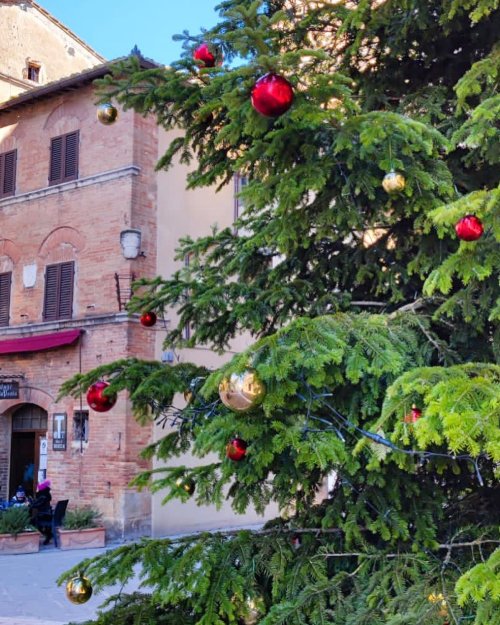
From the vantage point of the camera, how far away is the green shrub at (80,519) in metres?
13.8

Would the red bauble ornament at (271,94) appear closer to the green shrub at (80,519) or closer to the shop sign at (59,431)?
the green shrub at (80,519)

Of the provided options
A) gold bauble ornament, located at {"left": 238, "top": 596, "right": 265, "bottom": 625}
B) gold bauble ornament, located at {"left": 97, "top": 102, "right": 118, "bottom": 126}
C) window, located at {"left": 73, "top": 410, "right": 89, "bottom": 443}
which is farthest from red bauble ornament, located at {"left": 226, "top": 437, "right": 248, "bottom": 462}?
window, located at {"left": 73, "top": 410, "right": 89, "bottom": 443}

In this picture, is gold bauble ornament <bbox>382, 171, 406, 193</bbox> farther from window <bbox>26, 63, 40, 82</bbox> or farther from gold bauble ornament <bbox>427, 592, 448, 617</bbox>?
window <bbox>26, 63, 40, 82</bbox>

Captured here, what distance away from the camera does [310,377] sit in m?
3.35

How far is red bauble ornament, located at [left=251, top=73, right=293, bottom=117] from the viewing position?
3063mm

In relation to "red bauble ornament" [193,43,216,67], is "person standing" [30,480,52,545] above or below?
below

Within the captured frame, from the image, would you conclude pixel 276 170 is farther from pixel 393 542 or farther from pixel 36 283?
pixel 36 283

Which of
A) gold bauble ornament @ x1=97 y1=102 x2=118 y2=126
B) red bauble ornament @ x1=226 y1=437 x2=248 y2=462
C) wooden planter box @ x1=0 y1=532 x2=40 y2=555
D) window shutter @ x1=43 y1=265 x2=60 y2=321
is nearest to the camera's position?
red bauble ornament @ x1=226 y1=437 x2=248 y2=462

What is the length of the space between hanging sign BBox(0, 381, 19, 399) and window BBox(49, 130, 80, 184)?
477cm

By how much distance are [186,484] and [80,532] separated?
1008 centimetres

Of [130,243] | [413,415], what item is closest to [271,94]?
[413,415]

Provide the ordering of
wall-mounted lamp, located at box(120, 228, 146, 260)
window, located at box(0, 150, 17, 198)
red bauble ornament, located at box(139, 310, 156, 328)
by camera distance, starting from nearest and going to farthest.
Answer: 1. red bauble ornament, located at box(139, 310, 156, 328)
2. wall-mounted lamp, located at box(120, 228, 146, 260)
3. window, located at box(0, 150, 17, 198)

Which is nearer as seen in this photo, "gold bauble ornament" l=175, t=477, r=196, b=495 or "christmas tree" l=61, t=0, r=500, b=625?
"christmas tree" l=61, t=0, r=500, b=625

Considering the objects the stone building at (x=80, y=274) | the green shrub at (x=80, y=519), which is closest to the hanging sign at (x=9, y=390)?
the stone building at (x=80, y=274)
